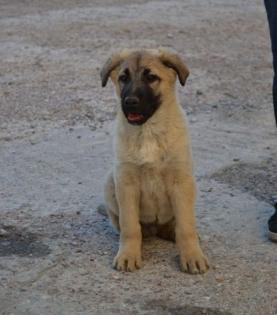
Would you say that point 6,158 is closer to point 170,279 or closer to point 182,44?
point 170,279

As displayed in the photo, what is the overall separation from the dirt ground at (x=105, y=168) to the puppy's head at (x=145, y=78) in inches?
31.0

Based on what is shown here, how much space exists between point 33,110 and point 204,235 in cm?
307

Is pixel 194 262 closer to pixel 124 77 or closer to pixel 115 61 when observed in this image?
pixel 124 77

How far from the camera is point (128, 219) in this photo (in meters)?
4.29

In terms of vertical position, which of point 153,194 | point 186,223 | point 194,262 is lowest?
point 194,262

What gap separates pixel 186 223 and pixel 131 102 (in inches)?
27.2

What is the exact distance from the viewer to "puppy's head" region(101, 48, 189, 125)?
13.7 feet

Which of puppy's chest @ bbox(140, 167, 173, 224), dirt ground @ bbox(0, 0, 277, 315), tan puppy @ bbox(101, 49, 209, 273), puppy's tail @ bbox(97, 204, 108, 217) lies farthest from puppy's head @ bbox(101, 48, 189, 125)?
puppy's tail @ bbox(97, 204, 108, 217)

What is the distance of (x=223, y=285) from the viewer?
4066 mm

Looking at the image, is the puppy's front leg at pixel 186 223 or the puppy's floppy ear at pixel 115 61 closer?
the puppy's front leg at pixel 186 223

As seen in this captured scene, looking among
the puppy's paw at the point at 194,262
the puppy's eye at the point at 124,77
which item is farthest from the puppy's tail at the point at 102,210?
the puppy's eye at the point at 124,77

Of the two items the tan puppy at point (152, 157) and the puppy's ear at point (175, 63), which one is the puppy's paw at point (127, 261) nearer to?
the tan puppy at point (152, 157)

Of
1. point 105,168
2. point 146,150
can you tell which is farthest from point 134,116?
point 105,168

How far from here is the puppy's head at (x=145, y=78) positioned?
4176 mm
